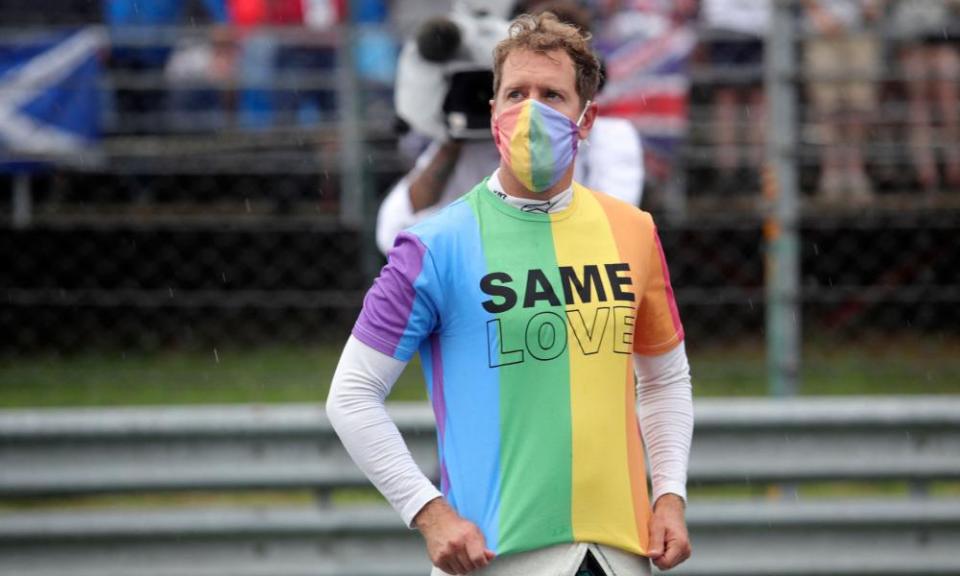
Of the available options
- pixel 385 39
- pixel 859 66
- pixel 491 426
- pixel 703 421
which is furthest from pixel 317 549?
pixel 859 66

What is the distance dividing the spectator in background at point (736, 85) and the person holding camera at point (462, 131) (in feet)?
9.58

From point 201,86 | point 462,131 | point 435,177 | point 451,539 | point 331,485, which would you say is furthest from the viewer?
point 201,86

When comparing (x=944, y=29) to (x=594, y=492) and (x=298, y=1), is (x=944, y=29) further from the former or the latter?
(x=594, y=492)

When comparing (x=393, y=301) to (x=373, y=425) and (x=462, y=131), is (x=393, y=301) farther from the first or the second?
(x=462, y=131)

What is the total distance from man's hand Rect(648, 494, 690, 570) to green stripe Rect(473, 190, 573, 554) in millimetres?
211

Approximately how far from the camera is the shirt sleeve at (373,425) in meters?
2.58

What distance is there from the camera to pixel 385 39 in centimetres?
683

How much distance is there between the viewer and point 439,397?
2.62 metres

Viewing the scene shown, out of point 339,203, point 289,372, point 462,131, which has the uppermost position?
Result: point 462,131

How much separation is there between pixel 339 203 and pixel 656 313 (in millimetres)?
4942

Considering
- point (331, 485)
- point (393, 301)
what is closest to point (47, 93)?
point (331, 485)

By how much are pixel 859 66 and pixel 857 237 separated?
0.90 metres

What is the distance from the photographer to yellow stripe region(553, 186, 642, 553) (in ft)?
8.37

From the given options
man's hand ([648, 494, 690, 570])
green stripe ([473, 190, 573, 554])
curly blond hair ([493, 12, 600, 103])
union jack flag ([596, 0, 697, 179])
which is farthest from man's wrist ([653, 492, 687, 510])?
union jack flag ([596, 0, 697, 179])
